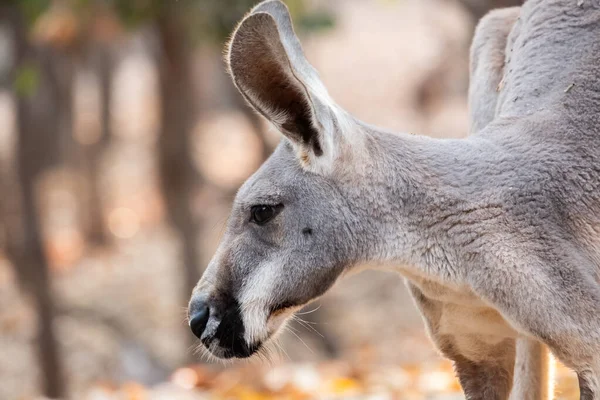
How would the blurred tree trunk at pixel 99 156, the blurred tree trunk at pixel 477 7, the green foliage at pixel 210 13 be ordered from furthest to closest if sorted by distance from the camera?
1. the blurred tree trunk at pixel 99 156
2. the green foliage at pixel 210 13
3. the blurred tree trunk at pixel 477 7

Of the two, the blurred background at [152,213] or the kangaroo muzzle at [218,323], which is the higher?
the kangaroo muzzle at [218,323]

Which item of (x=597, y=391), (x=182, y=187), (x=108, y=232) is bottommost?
(x=108, y=232)

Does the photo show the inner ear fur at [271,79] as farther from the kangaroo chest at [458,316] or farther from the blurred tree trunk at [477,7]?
the blurred tree trunk at [477,7]

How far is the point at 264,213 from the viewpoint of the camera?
4.03 m

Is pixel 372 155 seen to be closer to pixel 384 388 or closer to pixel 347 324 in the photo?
pixel 384 388

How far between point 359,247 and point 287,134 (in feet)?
1.68

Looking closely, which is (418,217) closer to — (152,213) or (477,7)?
(477,7)

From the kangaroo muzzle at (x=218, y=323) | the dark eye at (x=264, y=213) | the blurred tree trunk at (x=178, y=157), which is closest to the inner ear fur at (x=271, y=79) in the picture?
the dark eye at (x=264, y=213)

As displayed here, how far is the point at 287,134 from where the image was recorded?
389cm

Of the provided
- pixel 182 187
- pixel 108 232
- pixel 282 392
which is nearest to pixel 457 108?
pixel 108 232

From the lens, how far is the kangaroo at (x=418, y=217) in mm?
3746

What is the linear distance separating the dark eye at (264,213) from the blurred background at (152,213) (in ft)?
2.14

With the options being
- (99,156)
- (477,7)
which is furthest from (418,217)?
(99,156)

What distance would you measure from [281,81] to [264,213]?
1.79 feet
